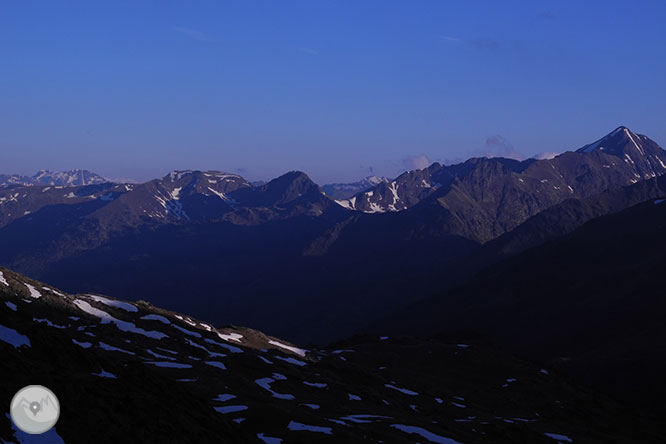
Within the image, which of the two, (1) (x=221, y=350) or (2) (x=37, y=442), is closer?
(2) (x=37, y=442)

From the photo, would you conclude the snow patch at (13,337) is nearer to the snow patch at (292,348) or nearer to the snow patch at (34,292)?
the snow patch at (34,292)

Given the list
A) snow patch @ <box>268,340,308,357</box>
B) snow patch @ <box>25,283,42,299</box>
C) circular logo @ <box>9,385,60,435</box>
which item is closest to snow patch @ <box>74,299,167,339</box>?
snow patch @ <box>25,283,42,299</box>

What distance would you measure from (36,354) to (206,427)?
1404 cm

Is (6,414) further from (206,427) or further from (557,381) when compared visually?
(557,381)

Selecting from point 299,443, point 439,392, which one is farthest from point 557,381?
point 299,443

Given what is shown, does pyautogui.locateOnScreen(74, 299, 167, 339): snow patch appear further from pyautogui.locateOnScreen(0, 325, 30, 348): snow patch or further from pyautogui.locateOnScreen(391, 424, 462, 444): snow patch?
pyautogui.locateOnScreen(0, 325, 30, 348): snow patch

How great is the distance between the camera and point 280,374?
111 m

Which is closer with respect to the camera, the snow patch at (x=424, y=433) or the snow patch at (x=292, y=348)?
the snow patch at (x=424, y=433)

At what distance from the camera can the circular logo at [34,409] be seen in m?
37.1

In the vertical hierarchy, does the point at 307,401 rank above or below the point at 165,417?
below

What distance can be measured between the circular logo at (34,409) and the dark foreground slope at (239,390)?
0.56 m

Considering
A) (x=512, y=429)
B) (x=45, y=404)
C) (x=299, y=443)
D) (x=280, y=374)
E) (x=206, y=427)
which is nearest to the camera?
(x=45, y=404)

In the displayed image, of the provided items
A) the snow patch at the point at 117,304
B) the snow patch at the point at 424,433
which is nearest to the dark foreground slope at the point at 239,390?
the snow patch at the point at 424,433

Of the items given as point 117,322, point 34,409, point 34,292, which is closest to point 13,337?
point 34,409
